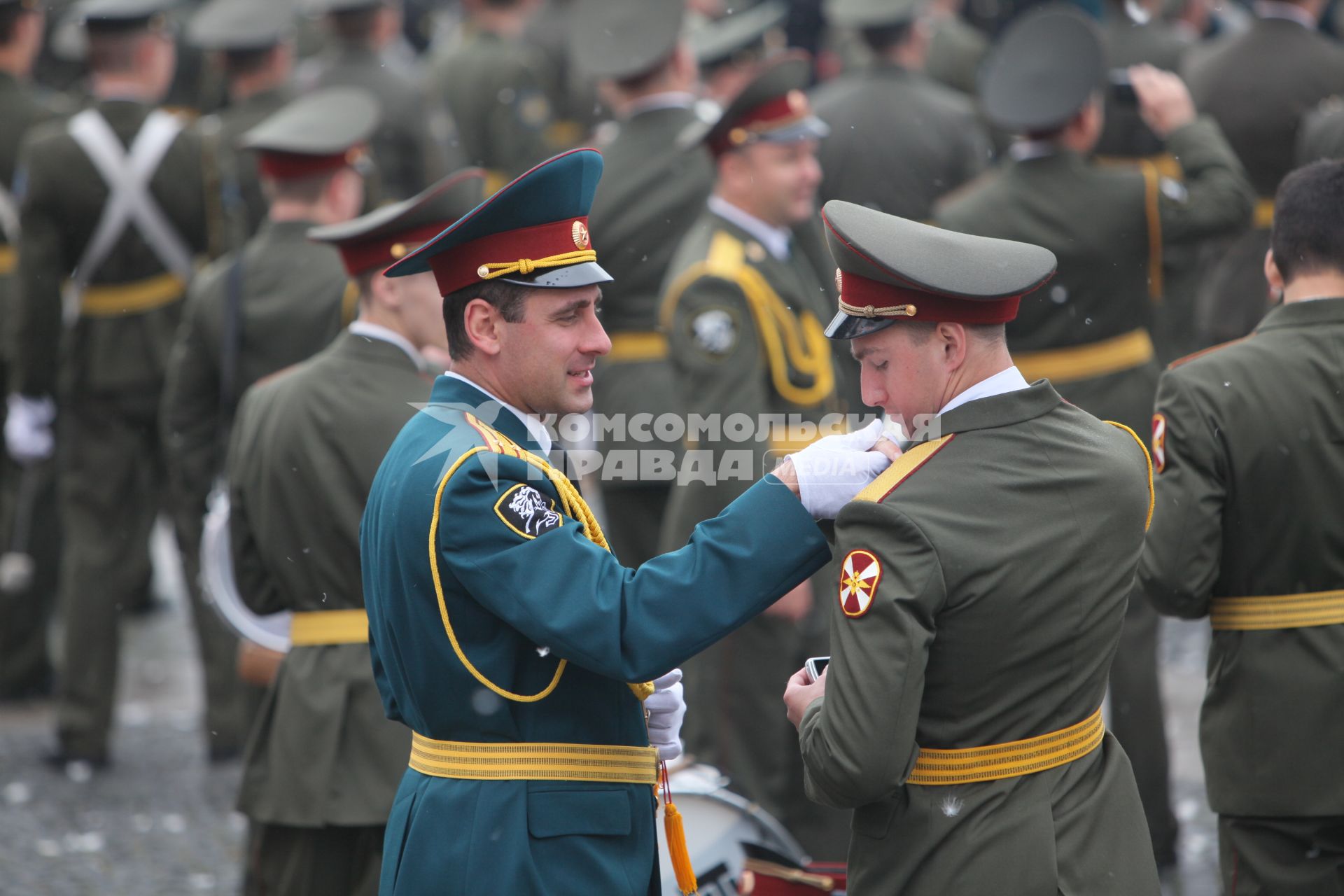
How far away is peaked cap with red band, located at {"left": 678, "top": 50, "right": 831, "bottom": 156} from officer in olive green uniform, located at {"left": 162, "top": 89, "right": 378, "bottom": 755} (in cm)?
119

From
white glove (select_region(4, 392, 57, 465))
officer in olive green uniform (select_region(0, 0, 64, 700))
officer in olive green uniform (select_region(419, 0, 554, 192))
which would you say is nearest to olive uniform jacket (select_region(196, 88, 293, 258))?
officer in olive green uniform (select_region(0, 0, 64, 700))

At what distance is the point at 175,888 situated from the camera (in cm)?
536

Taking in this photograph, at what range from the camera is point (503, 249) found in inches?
116

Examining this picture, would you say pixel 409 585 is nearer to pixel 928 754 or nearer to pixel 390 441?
pixel 928 754

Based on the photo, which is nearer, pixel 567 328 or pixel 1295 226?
pixel 567 328

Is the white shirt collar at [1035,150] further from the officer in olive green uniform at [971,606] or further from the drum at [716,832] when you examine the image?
the officer in olive green uniform at [971,606]

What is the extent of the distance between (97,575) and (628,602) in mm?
4545

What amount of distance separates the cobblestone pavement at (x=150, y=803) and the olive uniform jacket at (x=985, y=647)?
8.72 feet

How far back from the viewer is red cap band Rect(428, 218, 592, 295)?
2.94 meters

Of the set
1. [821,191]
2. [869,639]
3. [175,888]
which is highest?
[869,639]

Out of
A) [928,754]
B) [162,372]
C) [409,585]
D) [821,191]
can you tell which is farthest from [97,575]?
[928,754]

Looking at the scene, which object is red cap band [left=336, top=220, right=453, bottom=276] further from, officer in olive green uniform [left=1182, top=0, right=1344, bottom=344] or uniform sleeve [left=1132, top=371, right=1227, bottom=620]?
officer in olive green uniform [left=1182, top=0, right=1344, bottom=344]

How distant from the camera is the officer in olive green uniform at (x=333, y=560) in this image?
4008 millimetres

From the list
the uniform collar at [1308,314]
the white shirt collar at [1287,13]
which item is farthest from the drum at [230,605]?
the white shirt collar at [1287,13]
